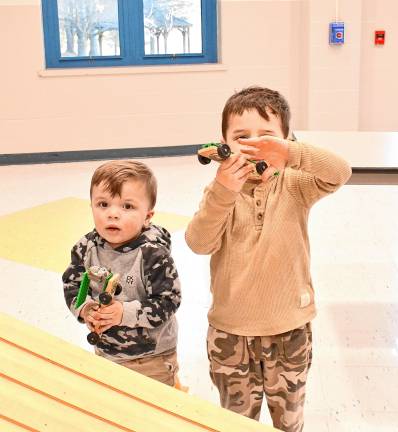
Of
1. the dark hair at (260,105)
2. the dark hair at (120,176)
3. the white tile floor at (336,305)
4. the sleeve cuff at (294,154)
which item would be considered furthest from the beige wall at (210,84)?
the sleeve cuff at (294,154)

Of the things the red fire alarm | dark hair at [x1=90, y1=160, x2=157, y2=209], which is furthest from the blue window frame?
dark hair at [x1=90, y1=160, x2=157, y2=209]

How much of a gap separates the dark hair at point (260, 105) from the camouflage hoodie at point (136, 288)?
326 mm

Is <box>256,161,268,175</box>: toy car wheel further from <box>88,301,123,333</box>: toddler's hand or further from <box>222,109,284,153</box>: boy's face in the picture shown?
<box>88,301,123,333</box>: toddler's hand

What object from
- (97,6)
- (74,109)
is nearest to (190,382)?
(74,109)

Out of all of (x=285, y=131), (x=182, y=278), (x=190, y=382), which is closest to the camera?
(x=285, y=131)

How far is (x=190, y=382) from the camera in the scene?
1.98 metres

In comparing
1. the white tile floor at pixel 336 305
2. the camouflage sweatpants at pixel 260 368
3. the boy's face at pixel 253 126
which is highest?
the boy's face at pixel 253 126

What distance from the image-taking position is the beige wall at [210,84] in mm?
6031

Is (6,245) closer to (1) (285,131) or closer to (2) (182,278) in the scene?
(2) (182,278)

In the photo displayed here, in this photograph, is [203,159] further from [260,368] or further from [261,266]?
[260,368]

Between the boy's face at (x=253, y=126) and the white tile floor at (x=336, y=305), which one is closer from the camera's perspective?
the boy's face at (x=253, y=126)

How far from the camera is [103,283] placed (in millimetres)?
1222

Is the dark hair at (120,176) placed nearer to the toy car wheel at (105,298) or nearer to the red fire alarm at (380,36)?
the toy car wheel at (105,298)

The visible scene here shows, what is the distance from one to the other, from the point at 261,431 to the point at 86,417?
0.25 metres
